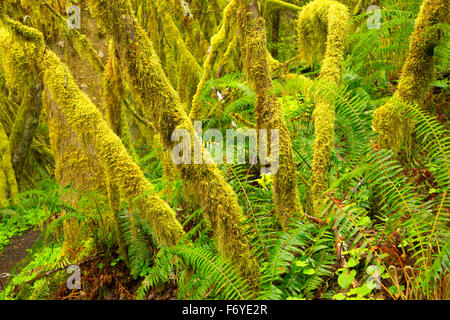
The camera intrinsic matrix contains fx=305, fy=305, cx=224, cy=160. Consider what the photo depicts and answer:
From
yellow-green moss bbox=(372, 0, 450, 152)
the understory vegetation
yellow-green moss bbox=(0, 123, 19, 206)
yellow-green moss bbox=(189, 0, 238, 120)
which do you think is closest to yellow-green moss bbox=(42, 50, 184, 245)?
the understory vegetation

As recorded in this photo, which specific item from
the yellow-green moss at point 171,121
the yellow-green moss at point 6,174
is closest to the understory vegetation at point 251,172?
the yellow-green moss at point 171,121

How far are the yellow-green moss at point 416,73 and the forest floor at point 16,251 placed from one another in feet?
24.9

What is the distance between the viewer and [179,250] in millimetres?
1969

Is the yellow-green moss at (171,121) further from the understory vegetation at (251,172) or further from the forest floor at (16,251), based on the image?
the forest floor at (16,251)

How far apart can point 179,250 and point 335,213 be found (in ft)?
3.31

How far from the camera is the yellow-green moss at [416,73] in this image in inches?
91.9

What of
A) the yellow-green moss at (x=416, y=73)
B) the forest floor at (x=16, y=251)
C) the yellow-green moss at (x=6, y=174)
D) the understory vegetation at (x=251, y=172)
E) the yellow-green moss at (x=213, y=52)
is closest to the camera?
the understory vegetation at (x=251, y=172)

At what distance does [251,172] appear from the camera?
3.10 m

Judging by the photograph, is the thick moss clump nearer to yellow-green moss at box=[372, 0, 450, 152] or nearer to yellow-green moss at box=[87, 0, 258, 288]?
yellow-green moss at box=[372, 0, 450, 152]

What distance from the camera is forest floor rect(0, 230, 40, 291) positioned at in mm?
6988

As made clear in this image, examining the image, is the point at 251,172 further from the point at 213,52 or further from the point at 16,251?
the point at 16,251

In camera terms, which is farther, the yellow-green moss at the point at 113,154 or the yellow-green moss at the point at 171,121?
the yellow-green moss at the point at 113,154

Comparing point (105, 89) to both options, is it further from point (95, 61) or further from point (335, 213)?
point (335, 213)
